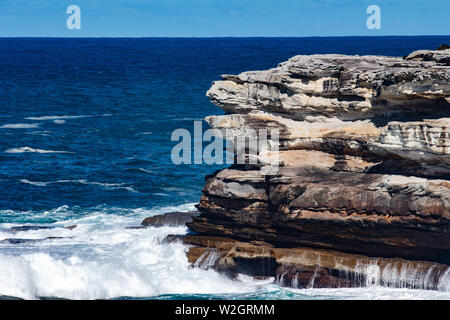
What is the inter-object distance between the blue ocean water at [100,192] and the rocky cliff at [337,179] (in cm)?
121

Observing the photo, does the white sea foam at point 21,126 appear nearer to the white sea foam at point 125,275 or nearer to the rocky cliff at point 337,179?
the white sea foam at point 125,275

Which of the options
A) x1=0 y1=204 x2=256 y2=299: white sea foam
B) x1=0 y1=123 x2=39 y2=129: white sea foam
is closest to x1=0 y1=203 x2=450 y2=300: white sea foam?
x1=0 y1=204 x2=256 y2=299: white sea foam

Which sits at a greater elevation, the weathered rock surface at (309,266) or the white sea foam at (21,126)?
the white sea foam at (21,126)

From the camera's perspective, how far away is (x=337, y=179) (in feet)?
104

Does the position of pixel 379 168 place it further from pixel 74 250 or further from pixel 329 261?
pixel 74 250

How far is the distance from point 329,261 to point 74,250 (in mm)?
11925

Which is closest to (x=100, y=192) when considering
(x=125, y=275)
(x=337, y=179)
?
(x=125, y=275)

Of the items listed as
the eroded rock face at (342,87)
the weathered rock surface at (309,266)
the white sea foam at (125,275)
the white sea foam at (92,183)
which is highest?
the eroded rock face at (342,87)

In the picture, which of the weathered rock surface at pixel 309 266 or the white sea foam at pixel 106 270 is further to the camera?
the white sea foam at pixel 106 270

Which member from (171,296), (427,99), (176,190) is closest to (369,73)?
(427,99)

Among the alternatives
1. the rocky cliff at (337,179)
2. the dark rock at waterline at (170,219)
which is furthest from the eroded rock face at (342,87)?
the dark rock at waterline at (170,219)

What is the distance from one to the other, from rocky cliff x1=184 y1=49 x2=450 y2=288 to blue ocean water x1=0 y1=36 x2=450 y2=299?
1.21 metres

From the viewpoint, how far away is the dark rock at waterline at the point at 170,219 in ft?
128

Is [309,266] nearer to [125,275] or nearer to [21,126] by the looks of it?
[125,275]
